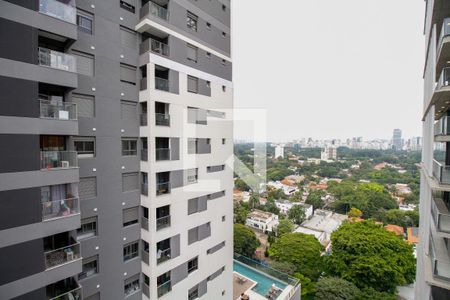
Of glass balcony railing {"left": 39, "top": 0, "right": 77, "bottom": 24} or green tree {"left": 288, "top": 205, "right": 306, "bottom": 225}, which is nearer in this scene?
Answer: glass balcony railing {"left": 39, "top": 0, "right": 77, "bottom": 24}

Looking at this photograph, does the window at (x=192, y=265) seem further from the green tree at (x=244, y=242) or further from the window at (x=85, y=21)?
the green tree at (x=244, y=242)

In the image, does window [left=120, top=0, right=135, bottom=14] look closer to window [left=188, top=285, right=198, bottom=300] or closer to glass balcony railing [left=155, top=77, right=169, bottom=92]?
glass balcony railing [left=155, top=77, right=169, bottom=92]

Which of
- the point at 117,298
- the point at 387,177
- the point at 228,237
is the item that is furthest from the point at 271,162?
the point at 117,298

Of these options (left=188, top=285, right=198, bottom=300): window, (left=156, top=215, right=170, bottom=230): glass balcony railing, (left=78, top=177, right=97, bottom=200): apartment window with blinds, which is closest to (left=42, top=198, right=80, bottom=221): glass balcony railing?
(left=78, top=177, right=97, bottom=200): apartment window with blinds

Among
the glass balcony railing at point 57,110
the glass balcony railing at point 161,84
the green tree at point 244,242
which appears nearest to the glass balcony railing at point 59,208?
the glass balcony railing at point 57,110

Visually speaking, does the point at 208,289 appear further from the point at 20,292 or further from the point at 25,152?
the point at 25,152
